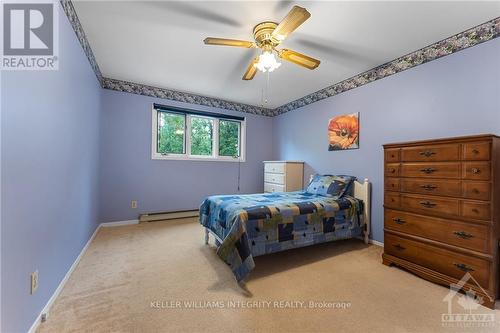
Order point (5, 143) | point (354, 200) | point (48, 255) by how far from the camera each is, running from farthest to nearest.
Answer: point (354, 200) → point (48, 255) → point (5, 143)

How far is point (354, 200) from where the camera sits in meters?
2.78

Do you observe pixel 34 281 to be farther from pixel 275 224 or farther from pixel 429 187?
pixel 429 187

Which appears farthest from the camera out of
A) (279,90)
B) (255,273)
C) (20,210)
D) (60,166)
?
(279,90)

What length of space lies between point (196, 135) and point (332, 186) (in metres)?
2.75

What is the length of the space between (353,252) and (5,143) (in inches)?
124

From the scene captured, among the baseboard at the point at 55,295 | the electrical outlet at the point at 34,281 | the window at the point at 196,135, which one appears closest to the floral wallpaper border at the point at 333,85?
the window at the point at 196,135

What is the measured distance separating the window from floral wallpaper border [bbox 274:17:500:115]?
198cm

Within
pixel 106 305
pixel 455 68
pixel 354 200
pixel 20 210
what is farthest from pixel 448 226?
pixel 20 210

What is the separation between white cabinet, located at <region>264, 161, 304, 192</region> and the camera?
→ 3.89m

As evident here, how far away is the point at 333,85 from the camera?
11.3 ft

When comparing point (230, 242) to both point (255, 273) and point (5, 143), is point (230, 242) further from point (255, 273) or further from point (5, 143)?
point (5, 143)

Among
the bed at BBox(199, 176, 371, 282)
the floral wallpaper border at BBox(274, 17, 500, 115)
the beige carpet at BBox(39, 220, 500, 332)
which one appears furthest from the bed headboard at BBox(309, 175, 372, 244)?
the floral wallpaper border at BBox(274, 17, 500, 115)

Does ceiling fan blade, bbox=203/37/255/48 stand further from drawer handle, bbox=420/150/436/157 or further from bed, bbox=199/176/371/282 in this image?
drawer handle, bbox=420/150/436/157

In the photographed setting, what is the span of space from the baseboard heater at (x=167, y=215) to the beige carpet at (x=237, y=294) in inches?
44.9
